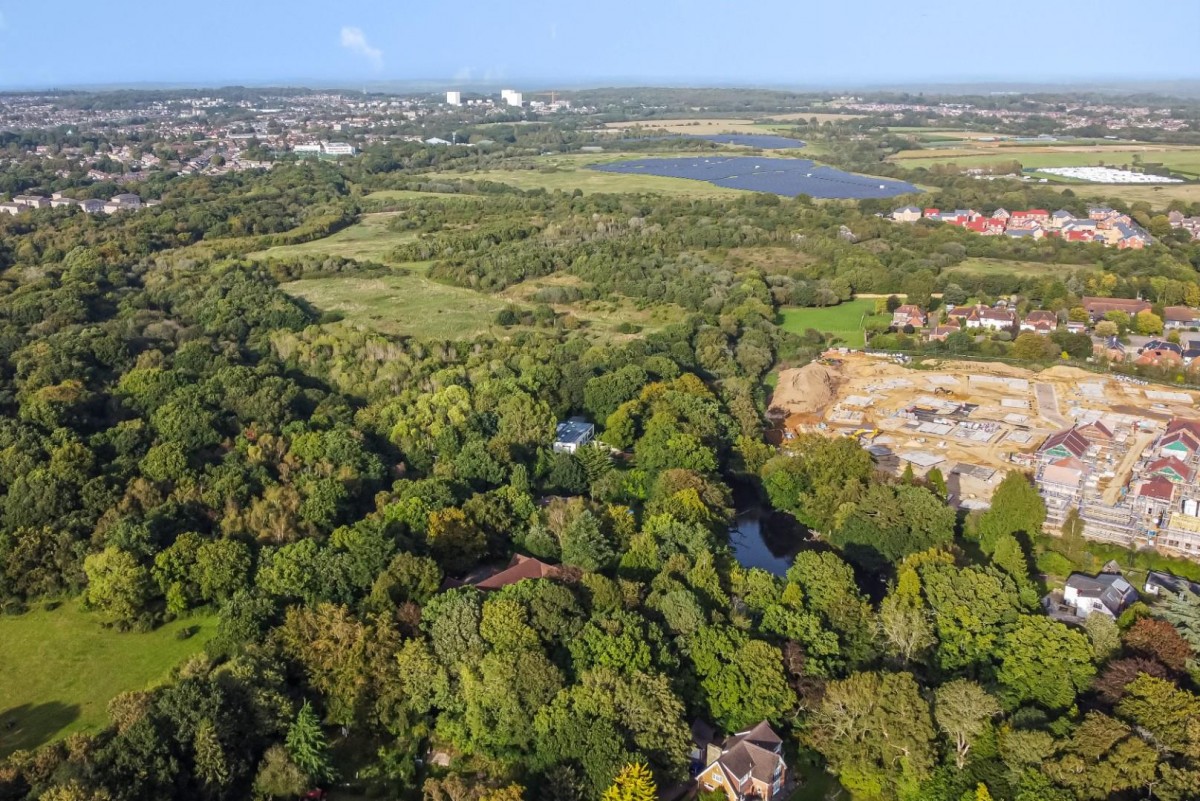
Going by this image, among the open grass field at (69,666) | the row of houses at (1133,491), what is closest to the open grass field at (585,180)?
the row of houses at (1133,491)

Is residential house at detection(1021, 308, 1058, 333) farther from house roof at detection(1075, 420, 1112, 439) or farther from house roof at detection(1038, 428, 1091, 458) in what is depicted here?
house roof at detection(1038, 428, 1091, 458)

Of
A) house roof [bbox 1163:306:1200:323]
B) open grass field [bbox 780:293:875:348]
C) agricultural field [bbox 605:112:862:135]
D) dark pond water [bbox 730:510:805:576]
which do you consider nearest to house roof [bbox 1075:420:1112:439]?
dark pond water [bbox 730:510:805:576]

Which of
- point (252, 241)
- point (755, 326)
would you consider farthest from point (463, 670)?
point (252, 241)

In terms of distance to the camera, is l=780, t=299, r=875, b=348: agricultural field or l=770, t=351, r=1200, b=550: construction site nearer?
l=770, t=351, r=1200, b=550: construction site

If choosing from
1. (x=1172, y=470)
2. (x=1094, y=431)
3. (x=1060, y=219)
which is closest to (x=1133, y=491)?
(x=1172, y=470)

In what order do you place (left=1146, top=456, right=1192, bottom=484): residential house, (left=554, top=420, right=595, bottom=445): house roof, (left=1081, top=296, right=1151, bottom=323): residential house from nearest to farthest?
1. (left=1146, top=456, right=1192, bottom=484): residential house
2. (left=554, top=420, right=595, bottom=445): house roof
3. (left=1081, top=296, right=1151, bottom=323): residential house

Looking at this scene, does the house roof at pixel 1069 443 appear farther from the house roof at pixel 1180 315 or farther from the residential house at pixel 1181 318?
the house roof at pixel 1180 315
